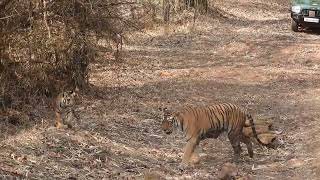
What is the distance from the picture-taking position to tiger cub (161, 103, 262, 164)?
7.15m

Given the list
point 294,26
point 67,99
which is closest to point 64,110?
point 67,99

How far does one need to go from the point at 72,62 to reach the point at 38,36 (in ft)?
4.20

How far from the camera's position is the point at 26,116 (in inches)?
327

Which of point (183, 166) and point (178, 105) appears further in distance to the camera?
point (178, 105)

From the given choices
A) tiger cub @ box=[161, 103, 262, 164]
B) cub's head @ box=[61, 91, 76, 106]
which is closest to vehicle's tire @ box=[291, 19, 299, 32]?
tiger cub @ box=[161, 103, 262, 164]

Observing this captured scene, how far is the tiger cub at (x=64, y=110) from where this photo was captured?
8.09 meters

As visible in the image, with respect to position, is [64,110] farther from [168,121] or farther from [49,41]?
[168,121]

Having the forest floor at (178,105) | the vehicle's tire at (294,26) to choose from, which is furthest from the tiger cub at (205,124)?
the vehicle's tire at (294,26)

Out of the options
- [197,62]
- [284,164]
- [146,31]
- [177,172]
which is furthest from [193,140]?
[146,31]

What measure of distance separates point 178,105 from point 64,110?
11.1ft

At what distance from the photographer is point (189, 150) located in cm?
725

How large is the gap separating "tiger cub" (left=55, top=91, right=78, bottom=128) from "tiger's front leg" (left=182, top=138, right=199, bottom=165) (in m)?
1.86

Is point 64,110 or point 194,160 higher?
point 64,110

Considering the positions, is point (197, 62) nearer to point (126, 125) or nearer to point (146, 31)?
point (146, 31)
